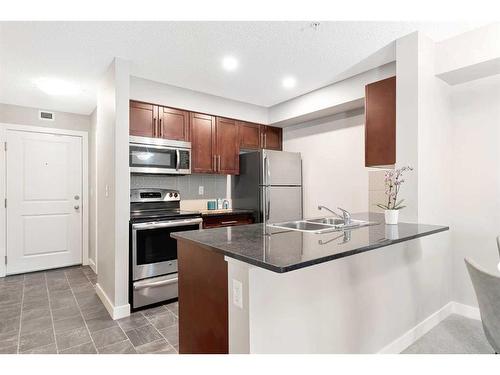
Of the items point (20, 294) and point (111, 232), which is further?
point (20, 294)

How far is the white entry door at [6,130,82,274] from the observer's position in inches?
160

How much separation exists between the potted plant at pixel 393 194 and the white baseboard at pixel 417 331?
33.5 inches

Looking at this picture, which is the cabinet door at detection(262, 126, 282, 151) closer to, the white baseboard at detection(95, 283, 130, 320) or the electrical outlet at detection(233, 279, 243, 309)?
the white baseboard at detection(95, 283, 130, 320)

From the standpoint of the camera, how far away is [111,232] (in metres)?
2.87

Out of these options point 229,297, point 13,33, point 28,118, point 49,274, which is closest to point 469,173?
point 229,297

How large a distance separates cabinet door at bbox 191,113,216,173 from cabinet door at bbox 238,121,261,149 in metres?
0.50

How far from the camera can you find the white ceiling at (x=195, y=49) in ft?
7.35

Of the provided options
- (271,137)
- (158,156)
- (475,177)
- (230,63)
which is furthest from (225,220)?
(475,177)

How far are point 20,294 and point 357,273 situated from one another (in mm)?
3721

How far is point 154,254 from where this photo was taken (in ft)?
9.92

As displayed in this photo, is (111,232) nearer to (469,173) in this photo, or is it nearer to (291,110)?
(291,110)

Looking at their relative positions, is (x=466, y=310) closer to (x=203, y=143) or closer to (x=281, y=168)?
(x=281, y=168)

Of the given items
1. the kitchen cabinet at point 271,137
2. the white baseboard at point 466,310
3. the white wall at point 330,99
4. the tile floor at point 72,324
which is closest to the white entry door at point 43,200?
the tile floor at point 72,324

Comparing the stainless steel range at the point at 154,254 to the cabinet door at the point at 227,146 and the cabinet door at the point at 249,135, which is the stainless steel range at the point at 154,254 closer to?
the cabinet door at the point at 227,146
